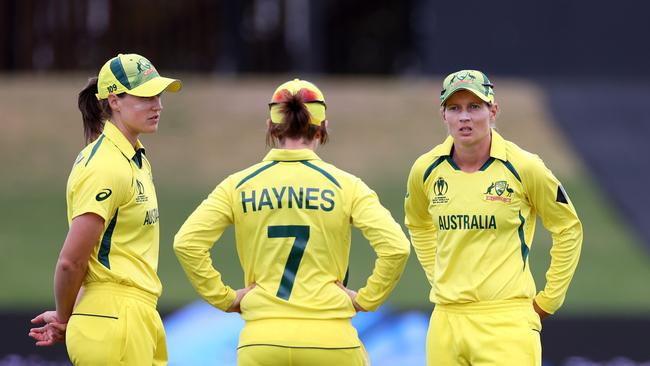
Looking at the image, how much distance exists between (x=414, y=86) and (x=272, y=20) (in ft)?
15.0

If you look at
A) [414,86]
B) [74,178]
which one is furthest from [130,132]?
[414,86]

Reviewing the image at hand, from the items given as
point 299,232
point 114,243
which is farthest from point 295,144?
point 114,243

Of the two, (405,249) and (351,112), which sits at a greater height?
(351,112)

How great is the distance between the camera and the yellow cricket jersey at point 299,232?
4.54m

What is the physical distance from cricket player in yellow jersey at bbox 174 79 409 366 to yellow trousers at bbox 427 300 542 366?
34 centimetres

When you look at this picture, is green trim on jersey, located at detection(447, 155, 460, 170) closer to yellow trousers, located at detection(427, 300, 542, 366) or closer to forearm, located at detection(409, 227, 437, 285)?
forearm, located at detection(409, 227, 437, 285)

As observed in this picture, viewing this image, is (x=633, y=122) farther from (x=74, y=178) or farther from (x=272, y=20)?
(x=74, y=178)

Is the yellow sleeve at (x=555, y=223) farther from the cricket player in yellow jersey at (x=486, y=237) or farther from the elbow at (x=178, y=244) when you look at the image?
the elbow at (x=178, y=244)

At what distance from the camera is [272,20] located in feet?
60.4

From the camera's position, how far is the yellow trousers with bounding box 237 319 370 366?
4441 mm

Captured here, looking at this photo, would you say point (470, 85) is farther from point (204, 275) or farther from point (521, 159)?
point (204, 275)

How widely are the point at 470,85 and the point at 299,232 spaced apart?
0.95 metres

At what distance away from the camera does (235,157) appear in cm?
1324

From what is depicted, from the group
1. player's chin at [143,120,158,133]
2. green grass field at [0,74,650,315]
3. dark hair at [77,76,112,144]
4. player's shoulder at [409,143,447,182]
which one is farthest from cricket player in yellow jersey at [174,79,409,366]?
green grass field at [0,74,650,315]
